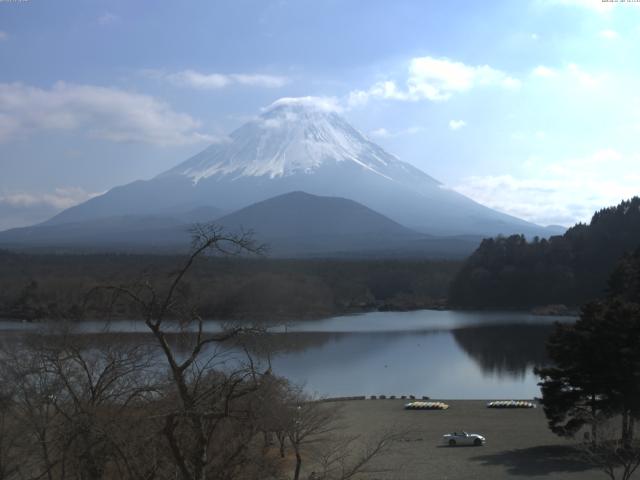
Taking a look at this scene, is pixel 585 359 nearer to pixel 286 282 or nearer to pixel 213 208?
pixel 286 282

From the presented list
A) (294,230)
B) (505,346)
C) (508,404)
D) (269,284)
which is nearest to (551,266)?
(505,346)

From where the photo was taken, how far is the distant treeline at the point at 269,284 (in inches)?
925

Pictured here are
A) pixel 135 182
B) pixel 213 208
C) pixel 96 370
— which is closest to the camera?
pixel 96 370

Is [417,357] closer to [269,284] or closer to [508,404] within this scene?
[508,404]

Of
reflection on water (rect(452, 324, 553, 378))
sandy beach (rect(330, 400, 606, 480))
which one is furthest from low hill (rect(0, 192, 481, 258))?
sandy beach (rect(330, 400, 606, 480))

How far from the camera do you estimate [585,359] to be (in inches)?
359

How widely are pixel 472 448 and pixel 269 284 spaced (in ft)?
65.1

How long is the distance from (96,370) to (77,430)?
2301 mm

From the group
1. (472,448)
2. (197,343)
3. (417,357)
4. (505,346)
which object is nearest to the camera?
(197,343)

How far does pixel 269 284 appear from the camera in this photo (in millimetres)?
29188

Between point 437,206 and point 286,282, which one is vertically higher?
point 437,206

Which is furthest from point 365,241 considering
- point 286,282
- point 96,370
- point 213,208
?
point 96,370

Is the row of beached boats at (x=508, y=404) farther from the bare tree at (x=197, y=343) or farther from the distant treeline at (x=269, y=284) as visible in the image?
the bare tree at (x=197, y=343)

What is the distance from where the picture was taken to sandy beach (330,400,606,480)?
8312 millimetres
